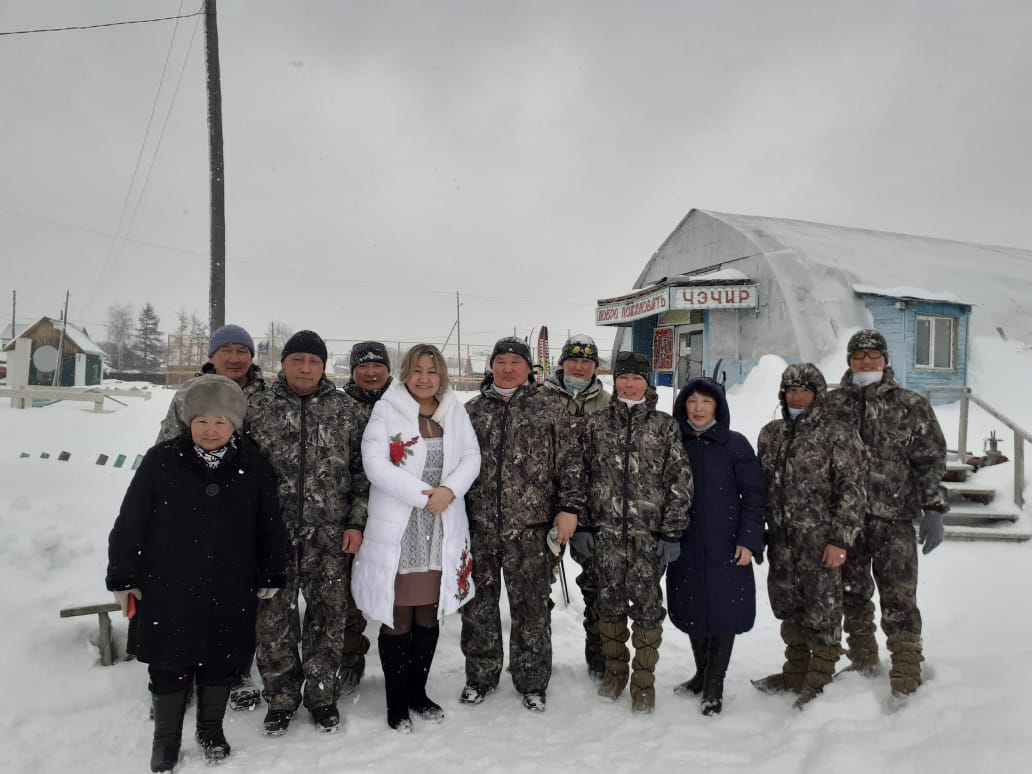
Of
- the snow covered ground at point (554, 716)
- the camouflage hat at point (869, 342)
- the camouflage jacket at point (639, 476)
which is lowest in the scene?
the snow covered ground at point (554, 716)

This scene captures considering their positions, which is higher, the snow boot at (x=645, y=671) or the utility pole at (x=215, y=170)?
the utility pole at (x=215, y=170)

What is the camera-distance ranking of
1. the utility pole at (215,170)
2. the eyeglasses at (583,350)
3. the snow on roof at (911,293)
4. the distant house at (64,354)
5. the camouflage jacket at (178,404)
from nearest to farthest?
the camouflage jacket at (178,404) < the eyeglasses at (583,350) < the utility pole at (215,170) < the snow on roof at (911,293) < the distant house at (64,354)

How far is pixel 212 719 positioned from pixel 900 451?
3.61 m

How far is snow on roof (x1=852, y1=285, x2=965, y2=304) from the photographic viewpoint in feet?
40.8

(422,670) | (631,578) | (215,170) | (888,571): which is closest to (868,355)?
(888,571)

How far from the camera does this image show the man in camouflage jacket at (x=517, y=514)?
312cm

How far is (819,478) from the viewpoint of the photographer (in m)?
3.09

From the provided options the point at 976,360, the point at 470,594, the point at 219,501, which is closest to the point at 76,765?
the point at 219,501

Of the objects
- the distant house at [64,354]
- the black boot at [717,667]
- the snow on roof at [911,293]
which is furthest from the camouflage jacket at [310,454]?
the distant house at [64,354]

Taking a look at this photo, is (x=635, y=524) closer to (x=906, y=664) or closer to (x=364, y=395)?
(x=906, y=664)

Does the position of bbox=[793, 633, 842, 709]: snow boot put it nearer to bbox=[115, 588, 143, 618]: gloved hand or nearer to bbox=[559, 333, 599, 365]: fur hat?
bbox=[559, 333, 599, 365]: fur hat

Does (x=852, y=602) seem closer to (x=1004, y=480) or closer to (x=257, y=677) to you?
(x=257, y=677)

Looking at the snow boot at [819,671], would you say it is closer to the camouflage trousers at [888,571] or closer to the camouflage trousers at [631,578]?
the camouflage trousers at [888,571]

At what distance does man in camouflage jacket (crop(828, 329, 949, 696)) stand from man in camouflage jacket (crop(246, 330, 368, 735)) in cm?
265
